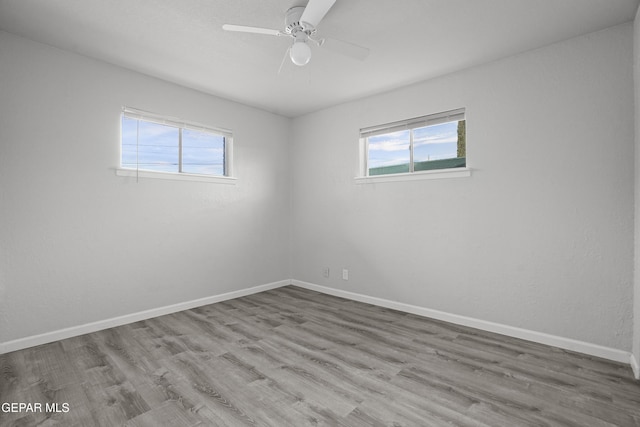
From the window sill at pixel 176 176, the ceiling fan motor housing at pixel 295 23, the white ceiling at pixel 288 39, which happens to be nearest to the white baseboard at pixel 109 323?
the window sill at pixel 176 176

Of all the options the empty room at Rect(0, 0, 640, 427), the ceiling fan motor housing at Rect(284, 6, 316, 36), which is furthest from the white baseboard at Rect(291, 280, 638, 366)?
the ceiling fan motor housing at Rect(284, 6, 316, 36)

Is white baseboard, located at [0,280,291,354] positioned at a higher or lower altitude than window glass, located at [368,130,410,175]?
lower

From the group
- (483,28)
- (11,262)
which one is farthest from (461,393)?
(11,262)

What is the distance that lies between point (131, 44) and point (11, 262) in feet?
6.56

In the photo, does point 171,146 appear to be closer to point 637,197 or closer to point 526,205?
point 526,205

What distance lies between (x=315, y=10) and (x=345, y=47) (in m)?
0.45

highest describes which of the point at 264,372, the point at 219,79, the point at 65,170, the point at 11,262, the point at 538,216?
the point at 219,79

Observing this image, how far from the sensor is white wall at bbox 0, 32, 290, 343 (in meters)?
2.54

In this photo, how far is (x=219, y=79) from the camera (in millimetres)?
3357

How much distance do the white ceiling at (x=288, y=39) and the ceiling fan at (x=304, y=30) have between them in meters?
0.09

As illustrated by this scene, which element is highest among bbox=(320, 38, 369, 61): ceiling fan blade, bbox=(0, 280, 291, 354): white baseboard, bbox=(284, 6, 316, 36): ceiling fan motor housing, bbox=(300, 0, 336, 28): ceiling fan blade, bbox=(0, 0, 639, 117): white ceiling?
bbox=(0, 0, 639, 117): white ceiling

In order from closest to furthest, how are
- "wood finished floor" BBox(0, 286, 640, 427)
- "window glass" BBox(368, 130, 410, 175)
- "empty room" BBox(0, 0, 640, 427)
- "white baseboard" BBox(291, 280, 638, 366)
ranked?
"wood finished floor" BBox(0, 286, 640, 427), "empty room" BBox(0, 0, 640, 427), "white baseboard" BBox(291, 280, 638, 366), "window glass" BBox(368, 130, 410, 175)

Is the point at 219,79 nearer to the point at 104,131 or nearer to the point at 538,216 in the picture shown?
the point at 104,131

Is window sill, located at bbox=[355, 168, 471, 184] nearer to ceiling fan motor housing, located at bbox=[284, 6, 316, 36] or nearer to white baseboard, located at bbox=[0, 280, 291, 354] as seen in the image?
ceiling fan motor housing, located at bbox=[284, 6, 316, 36]
